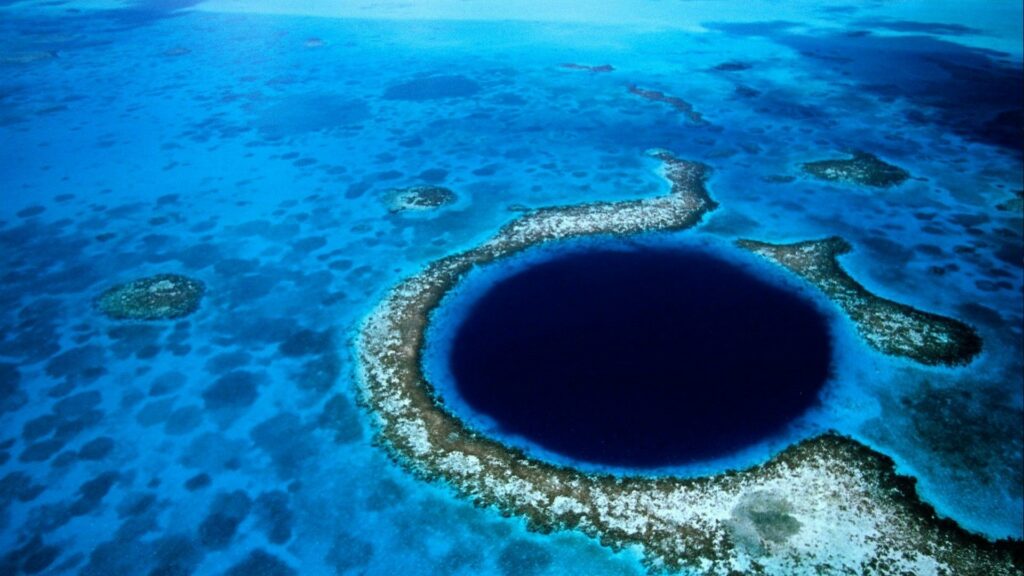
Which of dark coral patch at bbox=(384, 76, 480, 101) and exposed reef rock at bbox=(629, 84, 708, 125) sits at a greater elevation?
exposed reef rock at bbox=(629, 84, 708, 125)

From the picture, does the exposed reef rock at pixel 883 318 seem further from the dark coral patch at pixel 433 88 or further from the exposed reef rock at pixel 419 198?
the dark coral patch at pixel 433 88

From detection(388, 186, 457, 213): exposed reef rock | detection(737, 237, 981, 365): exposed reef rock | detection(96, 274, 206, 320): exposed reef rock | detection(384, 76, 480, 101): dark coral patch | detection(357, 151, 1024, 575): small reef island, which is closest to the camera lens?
detection(357, 151, 1024, 575): small reef island

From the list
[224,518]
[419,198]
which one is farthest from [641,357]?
[419,198]

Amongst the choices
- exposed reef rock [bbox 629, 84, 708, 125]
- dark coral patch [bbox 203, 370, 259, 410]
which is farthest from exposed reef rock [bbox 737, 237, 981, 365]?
dark coral patch [bbox 203, 370, 259, 410]

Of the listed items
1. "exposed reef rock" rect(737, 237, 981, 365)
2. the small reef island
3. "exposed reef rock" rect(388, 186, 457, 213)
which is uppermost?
"exposed reef rock" rect(737, 237, 981, 365)

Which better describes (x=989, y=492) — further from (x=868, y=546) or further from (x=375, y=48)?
(x=375, y=48)

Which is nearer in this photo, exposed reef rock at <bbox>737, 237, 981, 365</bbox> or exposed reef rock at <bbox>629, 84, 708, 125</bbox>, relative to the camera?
exposed reef rock at <bbox>737, 237, 981, 365</bbox>

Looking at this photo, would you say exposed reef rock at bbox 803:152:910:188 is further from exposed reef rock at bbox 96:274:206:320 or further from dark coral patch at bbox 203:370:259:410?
exposed reef rock at bbox 96:274:206:320

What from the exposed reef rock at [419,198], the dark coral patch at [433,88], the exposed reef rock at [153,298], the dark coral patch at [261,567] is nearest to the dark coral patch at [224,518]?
the dark coral patch at [261,567]
